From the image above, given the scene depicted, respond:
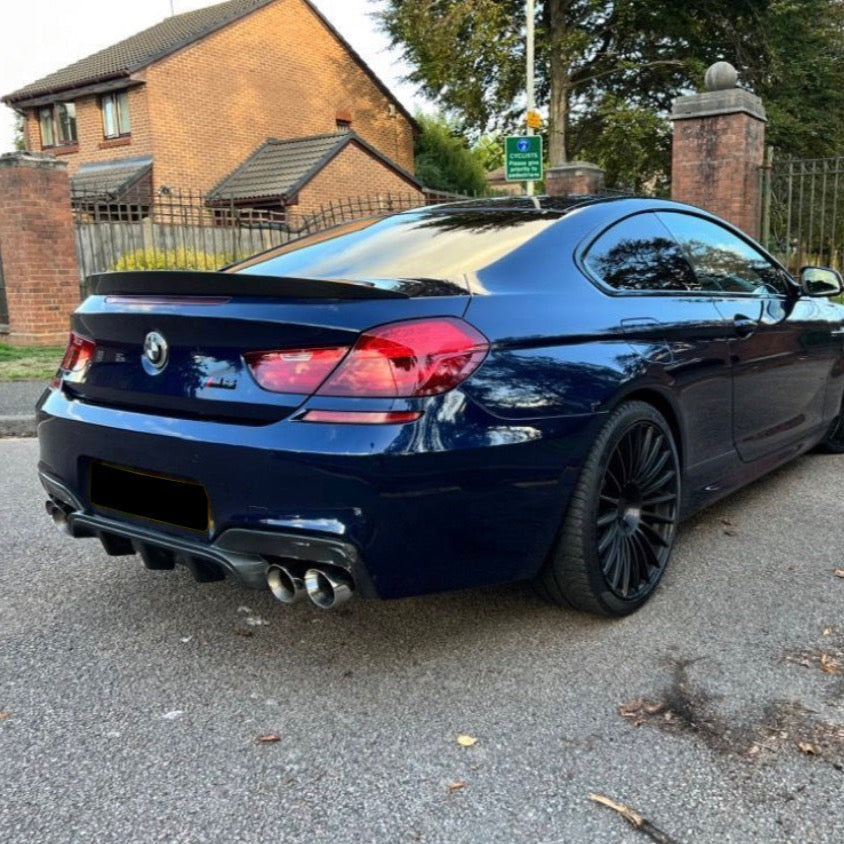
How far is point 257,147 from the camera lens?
990 inches

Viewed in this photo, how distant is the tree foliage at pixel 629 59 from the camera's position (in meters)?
22.5

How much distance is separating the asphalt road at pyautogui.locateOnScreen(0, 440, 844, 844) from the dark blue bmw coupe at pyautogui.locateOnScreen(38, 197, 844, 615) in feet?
1.06

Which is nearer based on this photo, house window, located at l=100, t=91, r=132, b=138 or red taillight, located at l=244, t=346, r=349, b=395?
red taillight, located at l=244, t=346, r=349, b=395

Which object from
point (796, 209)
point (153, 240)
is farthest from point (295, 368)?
point (796, 209)

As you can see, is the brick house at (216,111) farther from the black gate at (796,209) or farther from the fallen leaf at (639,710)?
the fallen leaf at (639,710)

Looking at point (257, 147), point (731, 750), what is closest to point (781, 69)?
point (257, 147)

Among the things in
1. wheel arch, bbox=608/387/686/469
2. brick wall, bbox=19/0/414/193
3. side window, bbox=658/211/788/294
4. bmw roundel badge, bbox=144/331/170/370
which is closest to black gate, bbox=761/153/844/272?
side window, bbox=658/211/788/294

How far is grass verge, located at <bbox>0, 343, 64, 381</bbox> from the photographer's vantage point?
869 cm

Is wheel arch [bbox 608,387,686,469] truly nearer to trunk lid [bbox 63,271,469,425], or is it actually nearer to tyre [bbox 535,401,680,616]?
tyre [bbox 535,401,680,616]

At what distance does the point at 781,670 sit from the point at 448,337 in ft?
4.68

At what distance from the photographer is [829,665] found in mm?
2566

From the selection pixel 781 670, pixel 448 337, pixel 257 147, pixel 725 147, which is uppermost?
pixel 257 147

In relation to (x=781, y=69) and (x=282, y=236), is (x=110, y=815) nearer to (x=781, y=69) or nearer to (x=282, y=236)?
(x=282, y=236)

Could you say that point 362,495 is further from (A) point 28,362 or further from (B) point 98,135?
(B) point 98,135
